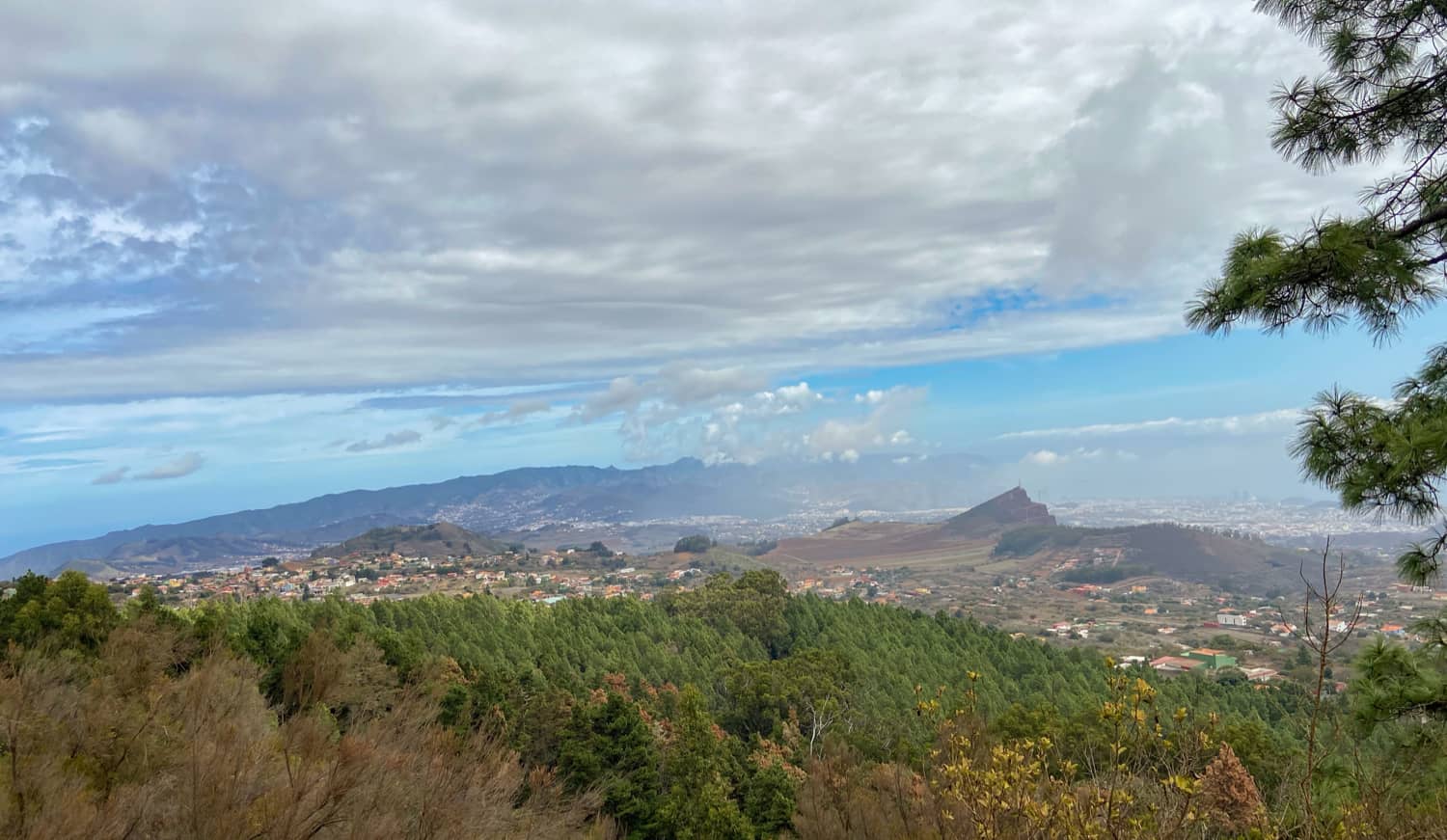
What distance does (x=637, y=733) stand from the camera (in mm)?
16984

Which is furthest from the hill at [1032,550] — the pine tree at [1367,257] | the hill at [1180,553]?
the pine tree at [1367,257]

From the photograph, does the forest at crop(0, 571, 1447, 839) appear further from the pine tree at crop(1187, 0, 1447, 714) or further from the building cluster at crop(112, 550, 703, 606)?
the building cluster at crop(112, 550, 703, 606)

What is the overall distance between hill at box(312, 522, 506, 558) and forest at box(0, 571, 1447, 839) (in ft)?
170

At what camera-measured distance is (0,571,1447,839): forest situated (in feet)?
11.3

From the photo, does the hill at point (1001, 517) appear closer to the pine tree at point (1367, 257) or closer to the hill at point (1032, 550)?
the hill at point (1032, 550)

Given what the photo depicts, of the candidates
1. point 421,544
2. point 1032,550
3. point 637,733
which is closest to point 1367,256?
point 637,733

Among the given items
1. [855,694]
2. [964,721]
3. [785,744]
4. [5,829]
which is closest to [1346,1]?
[964,721]

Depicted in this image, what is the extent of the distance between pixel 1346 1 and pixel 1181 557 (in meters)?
93.6

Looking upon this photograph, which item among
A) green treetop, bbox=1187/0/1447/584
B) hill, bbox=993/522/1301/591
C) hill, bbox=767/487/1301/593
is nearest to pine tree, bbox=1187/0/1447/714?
green treetop, bbox=1187/0/1447/584

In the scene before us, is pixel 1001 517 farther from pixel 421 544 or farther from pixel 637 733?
pixel 637 733

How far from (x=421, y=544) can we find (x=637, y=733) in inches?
3052

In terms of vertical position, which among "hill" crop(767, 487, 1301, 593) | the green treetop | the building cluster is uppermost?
the green treetop

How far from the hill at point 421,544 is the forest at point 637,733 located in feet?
170

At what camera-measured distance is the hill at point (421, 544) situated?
274 feet
